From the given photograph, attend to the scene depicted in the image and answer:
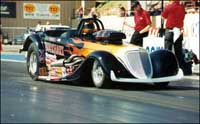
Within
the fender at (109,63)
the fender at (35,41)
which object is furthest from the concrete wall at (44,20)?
the fender at (109,63)

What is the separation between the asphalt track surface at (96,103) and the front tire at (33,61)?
1.37ft

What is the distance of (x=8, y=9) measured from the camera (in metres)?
50.3

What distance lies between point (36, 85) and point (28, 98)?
87.6 inches

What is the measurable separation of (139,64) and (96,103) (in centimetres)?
228

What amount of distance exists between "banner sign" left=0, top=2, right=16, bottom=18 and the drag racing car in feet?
121

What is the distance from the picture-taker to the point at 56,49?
12.7m

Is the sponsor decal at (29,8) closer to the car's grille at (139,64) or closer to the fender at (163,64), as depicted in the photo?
the fender at (163,64)

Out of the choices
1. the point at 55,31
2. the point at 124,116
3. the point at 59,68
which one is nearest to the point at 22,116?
the point at 124,116

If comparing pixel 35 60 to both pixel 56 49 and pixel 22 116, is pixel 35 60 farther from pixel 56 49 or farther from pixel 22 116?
pixel 22 116

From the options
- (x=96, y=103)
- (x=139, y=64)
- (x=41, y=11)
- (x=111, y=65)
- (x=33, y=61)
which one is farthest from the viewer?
(x=41, y=11)

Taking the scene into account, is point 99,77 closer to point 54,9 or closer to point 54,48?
point 54,48

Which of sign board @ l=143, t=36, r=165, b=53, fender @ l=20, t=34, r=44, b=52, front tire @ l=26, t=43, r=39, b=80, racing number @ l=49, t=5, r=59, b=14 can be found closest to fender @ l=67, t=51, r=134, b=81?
fender @ l=20, t=34, r=44, b=52

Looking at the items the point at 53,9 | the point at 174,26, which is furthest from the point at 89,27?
the point at 53,9

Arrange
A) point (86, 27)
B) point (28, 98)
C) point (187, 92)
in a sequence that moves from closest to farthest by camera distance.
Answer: point (28, 98) → point (187, 92) → point (86, 27)
